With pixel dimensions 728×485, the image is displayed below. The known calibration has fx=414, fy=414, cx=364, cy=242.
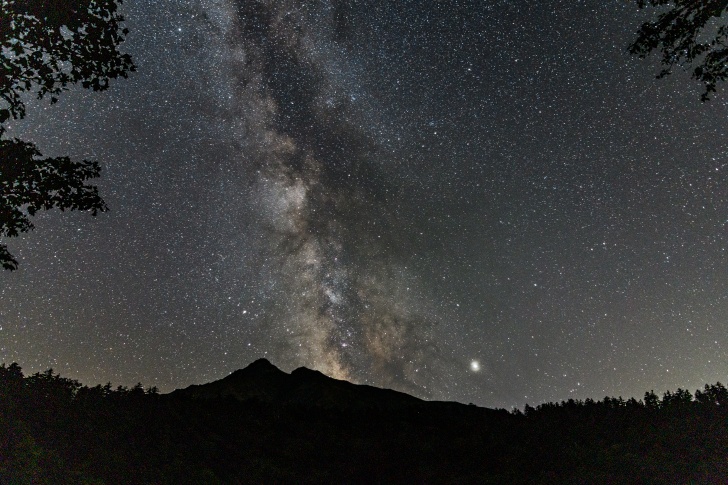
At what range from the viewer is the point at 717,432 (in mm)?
13523

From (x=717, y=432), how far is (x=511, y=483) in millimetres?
6894

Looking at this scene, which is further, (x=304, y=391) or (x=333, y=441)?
(x=304, y=391)

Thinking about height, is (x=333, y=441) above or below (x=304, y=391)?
below

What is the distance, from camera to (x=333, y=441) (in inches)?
929

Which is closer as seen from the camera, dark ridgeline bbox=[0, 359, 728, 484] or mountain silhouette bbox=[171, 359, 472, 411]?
dark ridgeline bbox=[0, 359, 728, 484]

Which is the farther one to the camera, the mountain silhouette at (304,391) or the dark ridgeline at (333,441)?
the mountain silhouette at (304,391)

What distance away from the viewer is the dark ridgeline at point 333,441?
10.7m

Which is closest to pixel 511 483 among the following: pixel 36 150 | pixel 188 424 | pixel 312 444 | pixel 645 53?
pixel 312 444

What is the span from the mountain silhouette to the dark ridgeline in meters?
10.4

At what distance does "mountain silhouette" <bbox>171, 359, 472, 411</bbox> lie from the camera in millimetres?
39000

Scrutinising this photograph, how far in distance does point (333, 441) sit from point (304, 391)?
70.5 feet

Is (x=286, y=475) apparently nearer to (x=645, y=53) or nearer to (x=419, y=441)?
(x=419, y=441)

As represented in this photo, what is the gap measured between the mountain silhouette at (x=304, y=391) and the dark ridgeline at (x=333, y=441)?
34.0ft

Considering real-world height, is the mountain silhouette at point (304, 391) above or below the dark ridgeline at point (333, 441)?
above
